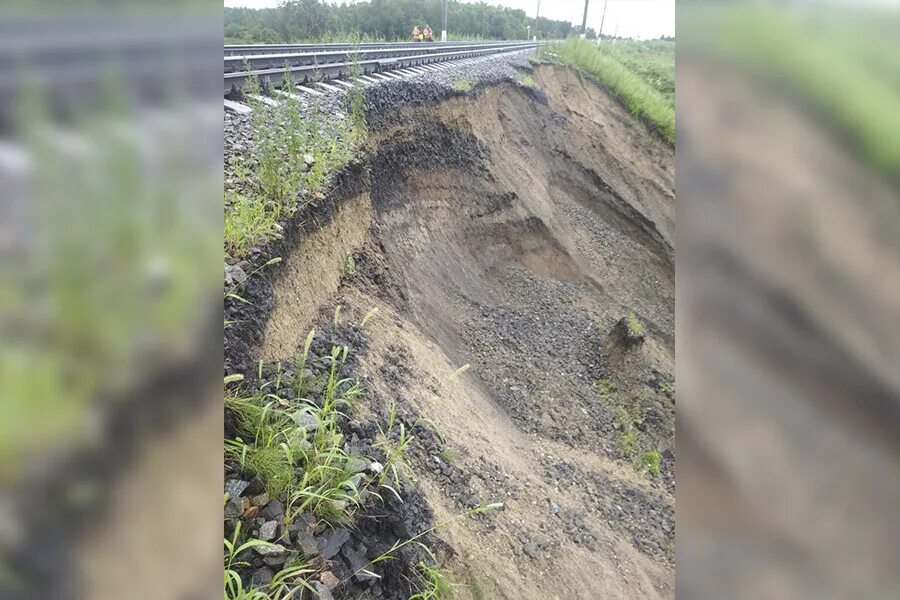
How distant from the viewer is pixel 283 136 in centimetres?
508

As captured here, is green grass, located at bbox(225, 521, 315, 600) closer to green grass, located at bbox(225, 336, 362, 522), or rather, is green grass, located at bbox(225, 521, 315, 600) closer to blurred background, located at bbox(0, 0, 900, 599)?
green grass, located at bbox(225, 336, 362, 522)

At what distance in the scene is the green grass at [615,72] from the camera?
19062 mm

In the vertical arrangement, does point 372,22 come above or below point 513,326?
above

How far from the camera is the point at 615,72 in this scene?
22.3m

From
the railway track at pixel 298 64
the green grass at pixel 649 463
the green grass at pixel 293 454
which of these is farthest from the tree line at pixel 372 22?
the green grass at pixel 649 463

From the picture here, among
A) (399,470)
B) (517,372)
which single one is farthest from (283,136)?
(517,372)

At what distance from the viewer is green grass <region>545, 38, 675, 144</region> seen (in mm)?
19062
